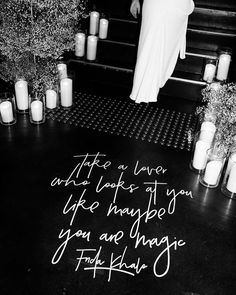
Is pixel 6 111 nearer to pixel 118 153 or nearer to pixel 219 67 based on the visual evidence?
pixel 118 153

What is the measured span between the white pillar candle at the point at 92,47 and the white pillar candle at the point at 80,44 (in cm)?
9

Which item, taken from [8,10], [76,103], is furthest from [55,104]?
[8,10]

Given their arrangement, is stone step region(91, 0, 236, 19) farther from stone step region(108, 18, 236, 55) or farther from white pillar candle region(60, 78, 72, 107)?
white pillar candle region(60, 78, 72, 107)

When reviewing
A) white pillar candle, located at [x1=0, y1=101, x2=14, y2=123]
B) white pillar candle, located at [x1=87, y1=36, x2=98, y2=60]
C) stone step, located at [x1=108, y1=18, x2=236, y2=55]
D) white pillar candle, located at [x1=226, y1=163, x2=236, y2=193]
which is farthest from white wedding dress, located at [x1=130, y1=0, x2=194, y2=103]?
white pillar candle, located at [x1=226, y1=163, x2=236, y2=193]

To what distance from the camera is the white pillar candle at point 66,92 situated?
131 inches

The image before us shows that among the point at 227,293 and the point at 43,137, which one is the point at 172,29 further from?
the point at 227,293

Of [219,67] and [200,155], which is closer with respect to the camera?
[200,155]

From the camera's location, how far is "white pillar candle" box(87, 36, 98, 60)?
3980 millimetres

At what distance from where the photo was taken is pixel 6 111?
301 centimetres

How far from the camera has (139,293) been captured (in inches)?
69.5

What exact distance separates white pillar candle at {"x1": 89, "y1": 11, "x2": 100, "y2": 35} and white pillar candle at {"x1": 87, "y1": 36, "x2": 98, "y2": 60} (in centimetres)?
34

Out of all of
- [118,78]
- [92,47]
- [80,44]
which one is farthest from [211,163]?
[80,44]

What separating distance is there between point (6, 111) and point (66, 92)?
66 cm

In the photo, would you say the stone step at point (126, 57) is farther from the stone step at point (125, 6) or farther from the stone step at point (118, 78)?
the stone step at point (125, 6)
